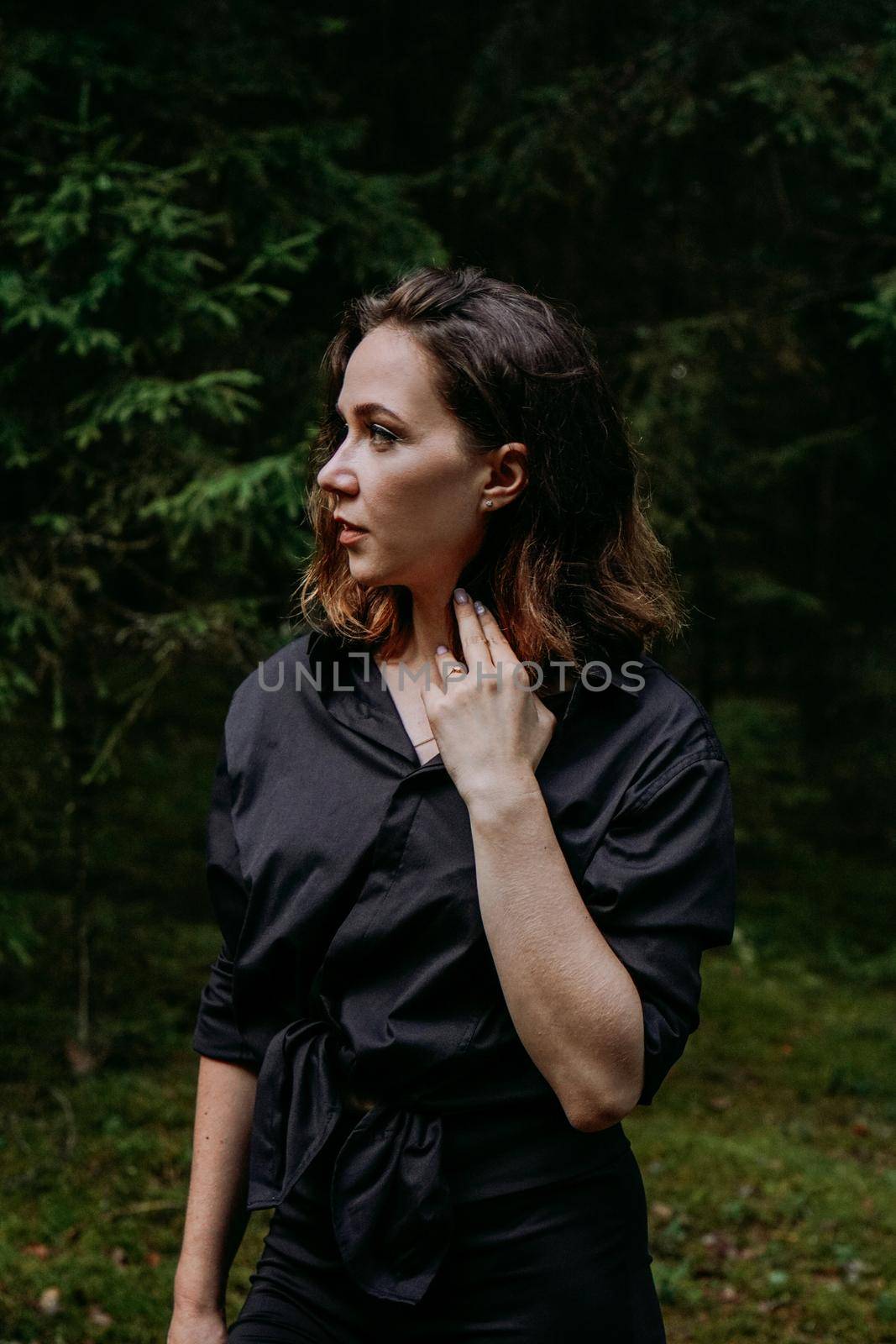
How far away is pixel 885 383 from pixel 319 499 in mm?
6657

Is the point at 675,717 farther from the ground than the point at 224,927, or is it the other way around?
the point at 675,717

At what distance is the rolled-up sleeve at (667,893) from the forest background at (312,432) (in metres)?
1.35

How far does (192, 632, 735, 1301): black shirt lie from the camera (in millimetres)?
1596

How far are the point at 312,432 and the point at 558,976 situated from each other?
3.29 meters

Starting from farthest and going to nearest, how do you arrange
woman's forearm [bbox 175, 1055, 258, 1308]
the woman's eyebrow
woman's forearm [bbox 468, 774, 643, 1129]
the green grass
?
the green grass
woman's forearm [bbox 175, 1055, 258, 1308]
the woman's eyebrow
woman's forearm [bbox 468, 774, 643, 1129]

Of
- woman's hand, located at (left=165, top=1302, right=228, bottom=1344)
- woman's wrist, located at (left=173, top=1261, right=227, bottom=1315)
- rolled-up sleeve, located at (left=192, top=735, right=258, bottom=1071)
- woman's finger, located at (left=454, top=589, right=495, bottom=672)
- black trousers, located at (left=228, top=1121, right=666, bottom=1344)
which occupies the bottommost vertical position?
woman's hand, located at (left=165, top=1302, right=228, bottom=1344)

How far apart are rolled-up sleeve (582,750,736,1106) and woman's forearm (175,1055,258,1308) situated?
62cm

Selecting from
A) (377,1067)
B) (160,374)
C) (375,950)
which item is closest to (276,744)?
(375,950)

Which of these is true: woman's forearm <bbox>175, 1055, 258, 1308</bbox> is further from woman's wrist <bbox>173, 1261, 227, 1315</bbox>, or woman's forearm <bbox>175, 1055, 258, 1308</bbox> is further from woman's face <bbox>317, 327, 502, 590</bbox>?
woman's face <bbox>317, 327, 502, 590</bbox>

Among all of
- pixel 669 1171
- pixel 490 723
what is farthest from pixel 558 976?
pixel 669 1171

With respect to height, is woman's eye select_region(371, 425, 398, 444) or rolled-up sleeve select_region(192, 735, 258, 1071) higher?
woman's eye select_region(371, 425, 398, 444)

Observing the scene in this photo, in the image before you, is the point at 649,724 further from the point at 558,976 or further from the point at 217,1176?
the point at 217,1176

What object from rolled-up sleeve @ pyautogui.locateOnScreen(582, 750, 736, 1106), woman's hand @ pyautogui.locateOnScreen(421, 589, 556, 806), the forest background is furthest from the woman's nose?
the forest background

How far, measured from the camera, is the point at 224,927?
6.16ft
